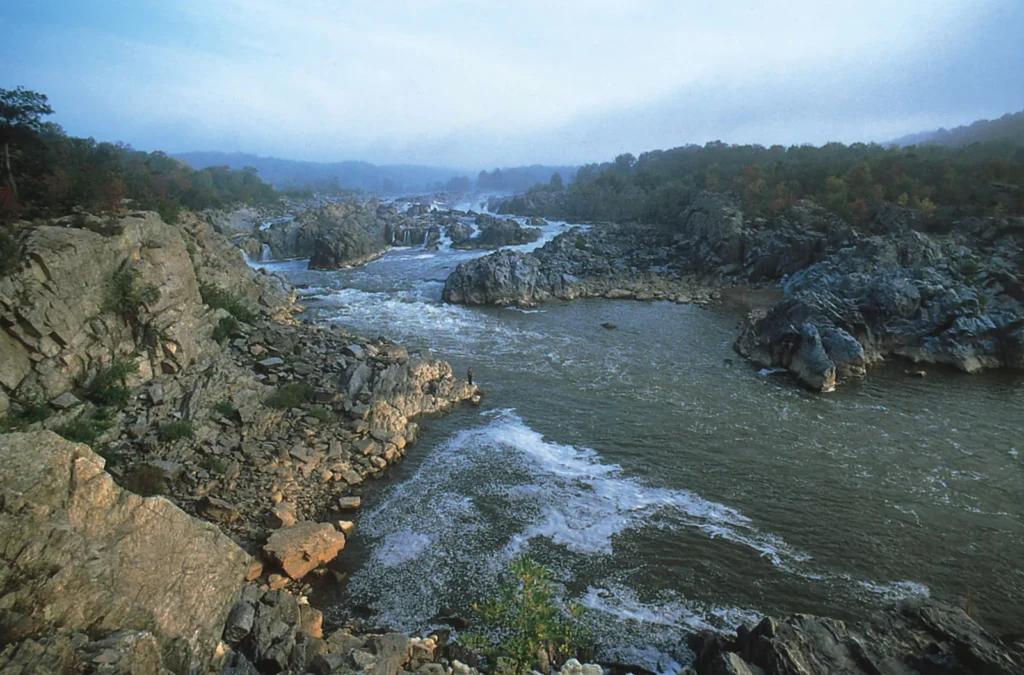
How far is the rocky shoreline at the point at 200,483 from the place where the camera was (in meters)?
6.60

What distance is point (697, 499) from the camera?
13531 millimetres

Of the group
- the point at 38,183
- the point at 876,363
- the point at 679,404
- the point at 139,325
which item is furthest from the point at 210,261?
the point at 876,363

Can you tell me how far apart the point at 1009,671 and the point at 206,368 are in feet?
63.2

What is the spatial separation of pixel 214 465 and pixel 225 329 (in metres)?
7.42

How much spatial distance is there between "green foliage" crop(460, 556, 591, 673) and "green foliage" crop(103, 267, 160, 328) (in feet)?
44.8

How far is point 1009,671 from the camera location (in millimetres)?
7309

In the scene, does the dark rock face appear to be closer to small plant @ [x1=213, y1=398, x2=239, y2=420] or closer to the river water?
the river water

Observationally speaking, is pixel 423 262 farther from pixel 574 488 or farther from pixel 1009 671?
pixel 1009 671

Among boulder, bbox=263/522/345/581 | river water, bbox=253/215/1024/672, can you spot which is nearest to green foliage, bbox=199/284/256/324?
river water, bbox=253/215/1024/672

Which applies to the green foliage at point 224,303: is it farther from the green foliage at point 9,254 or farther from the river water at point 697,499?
the river water at point 697,499

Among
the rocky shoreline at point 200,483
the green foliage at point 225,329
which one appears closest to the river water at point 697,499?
the rocky shoreline at point 200,483

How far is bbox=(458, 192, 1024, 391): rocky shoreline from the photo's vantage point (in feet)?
76.7

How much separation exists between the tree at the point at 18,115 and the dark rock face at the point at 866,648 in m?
26.1

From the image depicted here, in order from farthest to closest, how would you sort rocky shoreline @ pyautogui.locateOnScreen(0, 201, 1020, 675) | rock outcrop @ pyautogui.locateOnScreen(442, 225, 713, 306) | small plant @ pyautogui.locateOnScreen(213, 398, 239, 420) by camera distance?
rock outcrop @ pyautogui.locateOnScreen(442, 225, 713, 306) → small plant @ pyautogui.locateOnScreen(213, 398, 239, 420) → rocky shoreline @ pyautogui.locateOnScreen(0, 201, 1020, 675)
